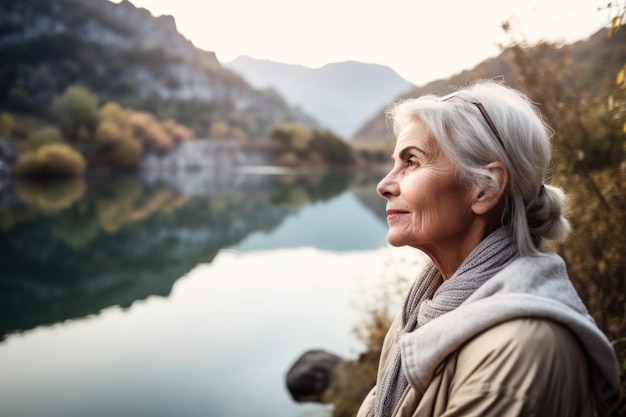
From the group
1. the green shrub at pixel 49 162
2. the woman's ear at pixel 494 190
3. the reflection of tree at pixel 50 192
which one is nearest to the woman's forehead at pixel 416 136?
the woman's ear at pixel 494 190

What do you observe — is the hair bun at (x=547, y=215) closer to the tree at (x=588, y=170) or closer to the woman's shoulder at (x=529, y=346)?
the woman's shoulder at (x=529, y=346)

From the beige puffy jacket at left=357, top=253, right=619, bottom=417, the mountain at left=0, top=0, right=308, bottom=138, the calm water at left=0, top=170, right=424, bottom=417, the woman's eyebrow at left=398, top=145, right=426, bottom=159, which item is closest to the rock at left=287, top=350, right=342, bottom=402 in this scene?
the calm water at left=0, top=170, right=424, bottom=417

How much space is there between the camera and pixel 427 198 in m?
1.22

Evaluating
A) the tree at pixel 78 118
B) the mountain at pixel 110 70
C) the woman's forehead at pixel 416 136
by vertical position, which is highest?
the mountain at pixel 110 70

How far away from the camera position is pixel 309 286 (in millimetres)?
10477

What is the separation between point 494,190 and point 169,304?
362 inches

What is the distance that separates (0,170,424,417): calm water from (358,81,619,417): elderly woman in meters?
3.83

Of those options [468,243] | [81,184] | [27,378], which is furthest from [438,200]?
[81,184]

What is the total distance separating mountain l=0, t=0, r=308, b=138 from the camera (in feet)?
193

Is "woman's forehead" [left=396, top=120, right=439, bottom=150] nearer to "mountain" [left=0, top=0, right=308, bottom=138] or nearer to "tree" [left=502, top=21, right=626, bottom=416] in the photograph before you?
"tree" [left=502, top=21, right=626, bottom=416]

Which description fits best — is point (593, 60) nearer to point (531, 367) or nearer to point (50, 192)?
point (531, 367)

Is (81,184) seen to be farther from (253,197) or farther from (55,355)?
(55,355)

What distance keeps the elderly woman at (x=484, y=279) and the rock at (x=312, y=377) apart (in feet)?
14.6

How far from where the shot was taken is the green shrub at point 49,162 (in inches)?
1180
